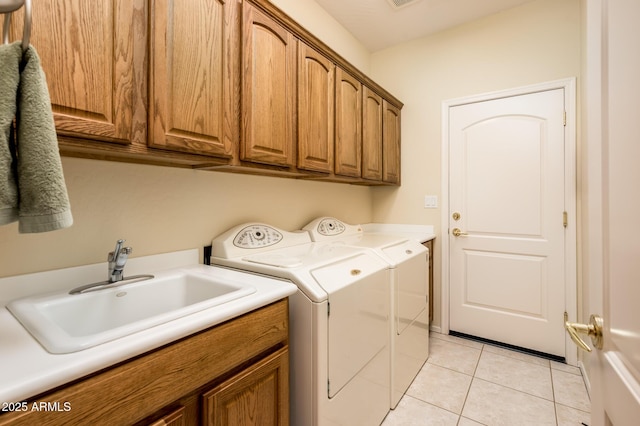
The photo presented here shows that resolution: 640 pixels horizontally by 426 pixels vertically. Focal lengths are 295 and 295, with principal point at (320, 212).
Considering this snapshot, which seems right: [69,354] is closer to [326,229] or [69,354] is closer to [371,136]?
[326,229]

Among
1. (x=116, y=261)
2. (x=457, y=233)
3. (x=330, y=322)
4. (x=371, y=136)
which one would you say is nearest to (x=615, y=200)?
(x=330, y=322)

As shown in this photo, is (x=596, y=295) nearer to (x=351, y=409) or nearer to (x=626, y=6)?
(x=626, y=6)

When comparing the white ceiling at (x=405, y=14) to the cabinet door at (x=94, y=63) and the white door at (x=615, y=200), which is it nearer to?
the cabinet door at (x=94, y=63)

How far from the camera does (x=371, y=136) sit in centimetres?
241

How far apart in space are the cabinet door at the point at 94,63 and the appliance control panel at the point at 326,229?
4.40 feet

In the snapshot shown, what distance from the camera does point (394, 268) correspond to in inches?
67.3

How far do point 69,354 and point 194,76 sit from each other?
3.25 ft

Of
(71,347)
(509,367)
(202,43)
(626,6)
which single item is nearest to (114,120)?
(202,43)

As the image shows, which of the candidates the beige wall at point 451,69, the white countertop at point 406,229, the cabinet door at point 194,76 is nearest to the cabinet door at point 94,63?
the cabinet door at point 194,76

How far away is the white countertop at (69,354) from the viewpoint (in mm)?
547

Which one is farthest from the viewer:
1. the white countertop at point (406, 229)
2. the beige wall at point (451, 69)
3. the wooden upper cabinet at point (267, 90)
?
the white countertop at point (406, 229)

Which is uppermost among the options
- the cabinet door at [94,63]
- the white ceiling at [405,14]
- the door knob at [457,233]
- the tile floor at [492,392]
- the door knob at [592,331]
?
the white ceiling at [405,14]

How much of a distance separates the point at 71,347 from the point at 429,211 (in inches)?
107

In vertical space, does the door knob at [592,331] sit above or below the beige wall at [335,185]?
below
